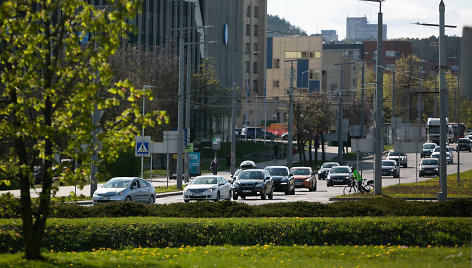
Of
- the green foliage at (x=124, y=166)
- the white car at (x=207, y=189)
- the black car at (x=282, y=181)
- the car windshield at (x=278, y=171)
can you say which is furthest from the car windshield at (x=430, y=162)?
the white car at (x=207, y=189)

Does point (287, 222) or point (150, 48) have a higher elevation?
point (150, 48)

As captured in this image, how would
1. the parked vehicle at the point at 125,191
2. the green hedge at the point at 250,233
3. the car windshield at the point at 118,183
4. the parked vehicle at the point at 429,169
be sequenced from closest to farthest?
the green hedge at the point at 250,233 → the parked vehicle at the point at 125,191 → the car windshield at the point at 118,183 → the parked vehicle at the point at 429,169

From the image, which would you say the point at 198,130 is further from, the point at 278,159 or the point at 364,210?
the point at 364,210

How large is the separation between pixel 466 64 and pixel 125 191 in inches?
1050

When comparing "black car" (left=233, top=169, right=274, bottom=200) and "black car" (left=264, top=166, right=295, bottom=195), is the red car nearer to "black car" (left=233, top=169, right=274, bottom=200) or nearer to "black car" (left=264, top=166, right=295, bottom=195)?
"black car" (left=264, top=166, right=295, bottom=195)

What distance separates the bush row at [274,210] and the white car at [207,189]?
12.6 metres

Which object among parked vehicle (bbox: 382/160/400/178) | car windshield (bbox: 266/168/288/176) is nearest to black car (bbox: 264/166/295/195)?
car windshield (bbox: 266/168/288/176)

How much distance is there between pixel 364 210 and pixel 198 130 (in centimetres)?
6590

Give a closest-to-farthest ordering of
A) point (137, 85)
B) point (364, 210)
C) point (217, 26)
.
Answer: point (364, 210) < point (137, 85) < point (217, 26)

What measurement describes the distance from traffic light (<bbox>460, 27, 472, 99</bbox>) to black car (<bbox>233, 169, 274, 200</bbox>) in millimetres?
30917

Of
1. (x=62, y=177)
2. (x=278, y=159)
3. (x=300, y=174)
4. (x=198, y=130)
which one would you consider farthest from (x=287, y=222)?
(x=278, y=159)

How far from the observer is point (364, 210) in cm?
2364

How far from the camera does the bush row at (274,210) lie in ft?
76.7

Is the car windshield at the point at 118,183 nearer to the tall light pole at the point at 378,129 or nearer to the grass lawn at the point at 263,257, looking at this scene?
the tall light pole at the point at 378,129
